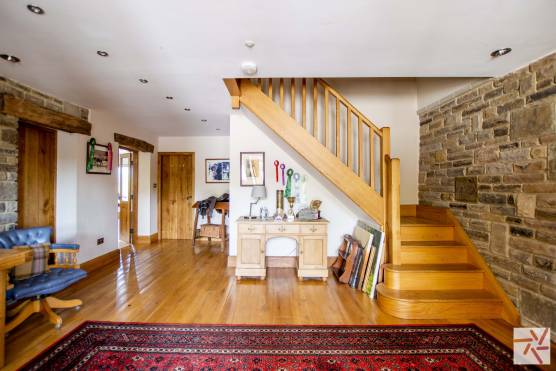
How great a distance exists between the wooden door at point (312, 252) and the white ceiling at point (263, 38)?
197cm

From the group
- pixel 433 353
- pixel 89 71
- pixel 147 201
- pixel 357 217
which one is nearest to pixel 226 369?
pixel 433 353

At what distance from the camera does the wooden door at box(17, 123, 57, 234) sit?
2861 mm

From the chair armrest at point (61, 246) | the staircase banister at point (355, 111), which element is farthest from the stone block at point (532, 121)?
the chair armrest at point (61, 246)

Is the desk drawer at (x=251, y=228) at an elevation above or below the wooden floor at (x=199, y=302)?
above

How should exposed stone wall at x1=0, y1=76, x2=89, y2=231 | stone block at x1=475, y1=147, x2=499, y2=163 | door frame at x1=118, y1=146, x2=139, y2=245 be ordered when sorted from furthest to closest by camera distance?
door frame at x1=118, y1=146, x2=139, y2=245, exposed stone wall at x1=0, y1=76, x2=89, y2=231, stone block at x1=475, y1=147, x2=499, y2=163

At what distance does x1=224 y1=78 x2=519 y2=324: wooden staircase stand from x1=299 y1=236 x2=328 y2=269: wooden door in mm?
732

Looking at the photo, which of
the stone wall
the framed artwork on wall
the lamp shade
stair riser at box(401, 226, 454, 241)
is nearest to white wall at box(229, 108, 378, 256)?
the lamp shade

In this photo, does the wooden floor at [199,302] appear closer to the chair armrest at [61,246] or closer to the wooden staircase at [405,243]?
the wooden staircase at [405,243]

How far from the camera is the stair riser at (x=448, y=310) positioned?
227 cm

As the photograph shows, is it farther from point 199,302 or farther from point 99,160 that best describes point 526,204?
point 99,160

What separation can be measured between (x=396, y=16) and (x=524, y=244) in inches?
86.7

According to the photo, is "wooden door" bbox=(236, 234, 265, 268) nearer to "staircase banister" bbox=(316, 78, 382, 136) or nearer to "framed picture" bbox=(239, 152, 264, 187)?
Result: "framed picture" bbox=(239, 152, 264, 187)

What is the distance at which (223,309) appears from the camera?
2.41 metres

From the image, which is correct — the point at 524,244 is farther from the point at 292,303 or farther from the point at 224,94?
the point at 224,94
